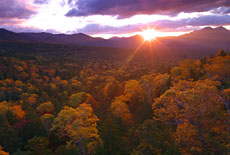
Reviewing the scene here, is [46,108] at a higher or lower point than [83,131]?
lower

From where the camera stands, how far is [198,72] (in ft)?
130

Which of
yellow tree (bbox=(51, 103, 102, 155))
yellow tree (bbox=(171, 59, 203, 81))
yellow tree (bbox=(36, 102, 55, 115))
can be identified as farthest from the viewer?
yellow tree (bbox=(36, 102, 55, 115))

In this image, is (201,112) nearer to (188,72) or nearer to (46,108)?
(188,72)

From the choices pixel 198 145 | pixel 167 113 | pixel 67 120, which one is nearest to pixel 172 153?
pixel 198 145

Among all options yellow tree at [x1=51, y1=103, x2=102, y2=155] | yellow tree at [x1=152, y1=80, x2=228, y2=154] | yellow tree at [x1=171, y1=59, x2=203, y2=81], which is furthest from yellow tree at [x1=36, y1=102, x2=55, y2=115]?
yellow tree at [x1=152, y1=80, x2=228, y2=154]

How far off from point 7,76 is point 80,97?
117 m

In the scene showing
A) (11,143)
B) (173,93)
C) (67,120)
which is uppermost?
(173,93)

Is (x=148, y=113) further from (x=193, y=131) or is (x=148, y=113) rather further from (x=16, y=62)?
(x=16, y=62)

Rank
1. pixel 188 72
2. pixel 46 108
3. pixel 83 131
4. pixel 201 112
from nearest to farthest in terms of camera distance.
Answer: pixel 201 112 → pixel 83 131 → pixel 188 72 → pixel 46 108

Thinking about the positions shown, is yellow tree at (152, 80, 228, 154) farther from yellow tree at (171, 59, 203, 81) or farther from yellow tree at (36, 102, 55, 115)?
yellow tree at (36, 102, 55, 115)

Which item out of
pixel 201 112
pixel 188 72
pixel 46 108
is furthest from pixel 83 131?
pixel 46 108

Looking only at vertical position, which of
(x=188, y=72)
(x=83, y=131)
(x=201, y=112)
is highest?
(x=188, y=72)

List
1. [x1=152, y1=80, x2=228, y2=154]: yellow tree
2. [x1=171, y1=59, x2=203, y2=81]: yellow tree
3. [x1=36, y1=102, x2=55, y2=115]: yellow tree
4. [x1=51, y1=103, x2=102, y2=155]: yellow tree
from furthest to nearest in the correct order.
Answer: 1. [x1=36, y1=102, x2=55, y2=115]: yellow tree
2. [x1=171, y1=59, x2=203, y2=81]: yellow tree
3. [x1=51, y1=103, x2=102, y2=155]: yellow tree
4. [x1=152, y1=80, x2=228, y2=154]: yellow tree

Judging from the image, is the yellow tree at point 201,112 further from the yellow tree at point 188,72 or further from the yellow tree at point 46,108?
the yellow tree at point 46,108
